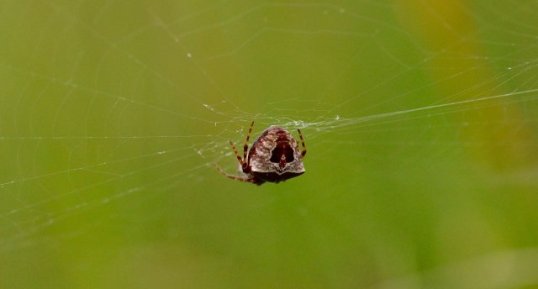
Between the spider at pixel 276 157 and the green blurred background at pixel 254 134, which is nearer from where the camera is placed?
the spider at pixel 276 157

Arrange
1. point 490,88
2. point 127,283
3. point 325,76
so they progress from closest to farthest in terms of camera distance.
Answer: point 490,88, point 127,283, point 325,76

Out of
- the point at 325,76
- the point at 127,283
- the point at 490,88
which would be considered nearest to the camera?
the point at 490,88

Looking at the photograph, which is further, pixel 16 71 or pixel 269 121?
pixel 16 71

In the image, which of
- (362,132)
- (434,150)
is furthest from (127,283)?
(434,150)

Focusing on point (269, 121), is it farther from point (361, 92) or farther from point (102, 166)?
point (102, 166)

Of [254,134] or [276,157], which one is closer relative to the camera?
[276,157]

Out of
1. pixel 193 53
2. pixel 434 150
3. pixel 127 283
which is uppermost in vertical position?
pixel 193 53

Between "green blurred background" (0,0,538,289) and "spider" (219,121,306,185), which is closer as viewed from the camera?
"spider" (219,121,306,185)

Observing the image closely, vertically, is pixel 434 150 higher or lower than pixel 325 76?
lower
